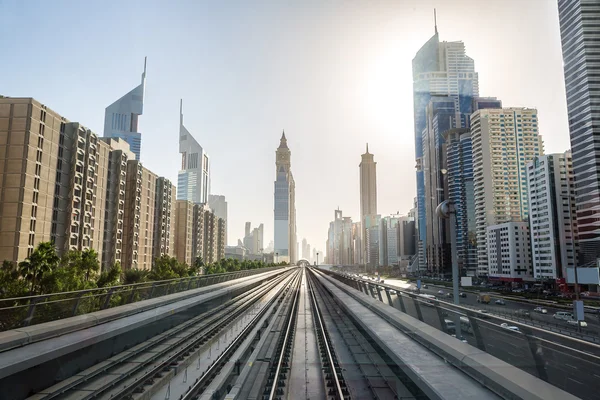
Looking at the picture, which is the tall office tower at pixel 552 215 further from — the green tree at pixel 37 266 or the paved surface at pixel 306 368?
the green tree at pixel 37 266

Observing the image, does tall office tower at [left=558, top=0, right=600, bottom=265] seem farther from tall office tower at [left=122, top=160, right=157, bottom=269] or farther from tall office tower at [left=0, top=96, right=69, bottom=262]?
tall office tower at [left=0, top=96, right=69, bottom=262]

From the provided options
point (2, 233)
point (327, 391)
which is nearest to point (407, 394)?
point (327, 391)

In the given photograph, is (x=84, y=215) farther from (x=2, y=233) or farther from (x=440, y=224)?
(x=440, y=224)

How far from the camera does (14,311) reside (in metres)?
9.25

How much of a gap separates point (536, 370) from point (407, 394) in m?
2.75

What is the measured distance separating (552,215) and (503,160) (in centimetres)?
3851

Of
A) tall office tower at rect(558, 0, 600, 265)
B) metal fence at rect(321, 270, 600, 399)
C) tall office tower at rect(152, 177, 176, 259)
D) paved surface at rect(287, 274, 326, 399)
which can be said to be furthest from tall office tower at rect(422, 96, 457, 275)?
metal fence at rect(321, 270, 600, 399)

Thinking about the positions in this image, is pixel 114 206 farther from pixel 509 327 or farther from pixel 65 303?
pixel 509 327

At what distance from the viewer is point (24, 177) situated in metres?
45.1

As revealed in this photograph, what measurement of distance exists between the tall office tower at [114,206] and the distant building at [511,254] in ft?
275

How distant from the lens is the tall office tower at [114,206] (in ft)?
213

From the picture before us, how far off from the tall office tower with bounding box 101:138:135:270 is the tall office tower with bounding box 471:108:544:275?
9665cm

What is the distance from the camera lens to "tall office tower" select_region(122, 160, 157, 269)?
72.0 m

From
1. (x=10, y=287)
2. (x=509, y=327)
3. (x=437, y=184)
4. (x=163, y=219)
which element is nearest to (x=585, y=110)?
(x=437, y=184)
